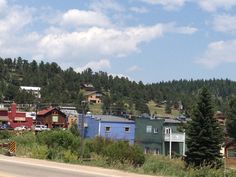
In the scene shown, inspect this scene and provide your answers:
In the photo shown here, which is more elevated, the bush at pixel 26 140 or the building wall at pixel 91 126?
the building wall at pixel 91 126

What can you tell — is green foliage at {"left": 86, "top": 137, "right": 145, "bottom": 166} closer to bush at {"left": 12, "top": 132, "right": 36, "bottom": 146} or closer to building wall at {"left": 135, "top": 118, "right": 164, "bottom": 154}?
bush at {"left": 12, "top": 132, "right": 36, "bottom": 146}

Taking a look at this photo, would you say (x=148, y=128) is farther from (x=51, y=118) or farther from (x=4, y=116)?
(x=4, y=116)

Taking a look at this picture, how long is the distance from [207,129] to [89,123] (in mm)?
35574

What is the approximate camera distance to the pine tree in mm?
49219

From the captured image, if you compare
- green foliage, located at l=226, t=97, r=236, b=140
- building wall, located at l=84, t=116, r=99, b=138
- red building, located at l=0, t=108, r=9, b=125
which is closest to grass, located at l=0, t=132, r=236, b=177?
building wall, located at l=84, t=116, r=99, b=138

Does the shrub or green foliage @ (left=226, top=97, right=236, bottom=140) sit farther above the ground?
green foliage @ (left=226, top=97, right=236, bottom=140)

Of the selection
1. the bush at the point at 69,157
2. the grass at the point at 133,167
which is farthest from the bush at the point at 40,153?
the bush at the point at 69,157

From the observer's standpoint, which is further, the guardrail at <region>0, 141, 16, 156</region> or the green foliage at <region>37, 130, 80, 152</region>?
the green foliage at <region>37, 130, 80, 152</region>

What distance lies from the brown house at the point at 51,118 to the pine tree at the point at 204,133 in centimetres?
6308

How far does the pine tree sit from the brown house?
6308 cm

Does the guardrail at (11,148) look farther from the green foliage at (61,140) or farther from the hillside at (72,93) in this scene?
the hillside at (72,93)

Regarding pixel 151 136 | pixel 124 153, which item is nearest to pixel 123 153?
pixel 124 153

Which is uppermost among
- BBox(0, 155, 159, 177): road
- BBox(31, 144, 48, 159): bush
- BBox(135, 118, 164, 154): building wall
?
BBox(135, 118, 164, 154): building wall

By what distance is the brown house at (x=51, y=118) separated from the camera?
111125 mm
